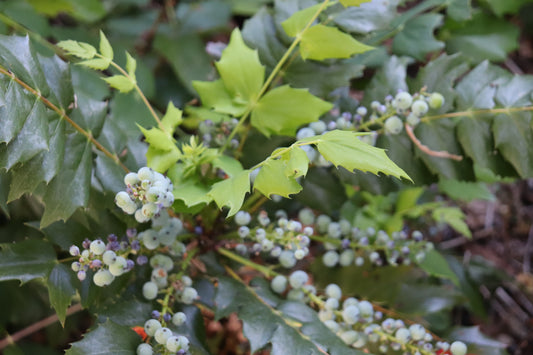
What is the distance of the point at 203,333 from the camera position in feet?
2.72

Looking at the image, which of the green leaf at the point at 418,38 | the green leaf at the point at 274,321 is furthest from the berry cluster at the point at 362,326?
the green leaf at the point at 418,38

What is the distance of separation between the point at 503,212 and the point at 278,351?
1.09 m

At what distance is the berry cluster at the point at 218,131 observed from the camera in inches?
35.7

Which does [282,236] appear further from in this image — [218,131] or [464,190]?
[464,190]

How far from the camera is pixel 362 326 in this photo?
2.77 ft

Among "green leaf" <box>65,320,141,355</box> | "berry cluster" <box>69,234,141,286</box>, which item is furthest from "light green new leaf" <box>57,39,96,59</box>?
"green leaf" <box>65,320,141,355</box>

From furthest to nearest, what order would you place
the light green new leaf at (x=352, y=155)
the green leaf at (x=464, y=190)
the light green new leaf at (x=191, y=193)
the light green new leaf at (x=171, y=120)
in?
A: the green leaf at (x=464, y=190)
the light green new leaf at (x=171, y=120)
the light green new leaf at (x=191, y=193)
the light green new leaf at (x=352, y=155)

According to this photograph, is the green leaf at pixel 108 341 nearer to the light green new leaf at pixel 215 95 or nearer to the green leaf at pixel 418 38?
the light green new leaf at pixel 215 95

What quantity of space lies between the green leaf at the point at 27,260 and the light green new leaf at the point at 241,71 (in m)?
0.40

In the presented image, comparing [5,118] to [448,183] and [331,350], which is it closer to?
[331,350]

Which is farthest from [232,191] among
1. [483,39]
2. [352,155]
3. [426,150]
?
[483,39]

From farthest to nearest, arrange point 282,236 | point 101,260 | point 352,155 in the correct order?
point 282,236 → point 101,260 → point 352,155

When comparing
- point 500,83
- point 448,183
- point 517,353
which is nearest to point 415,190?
point 448,183

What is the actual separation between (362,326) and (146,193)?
0.43 metres
